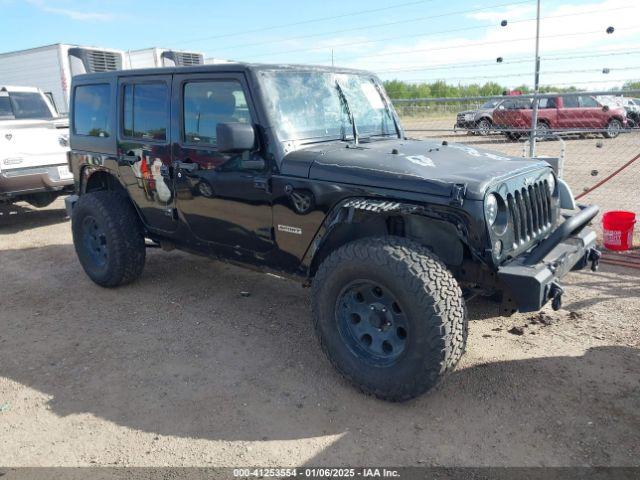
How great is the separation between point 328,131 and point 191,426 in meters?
2.23

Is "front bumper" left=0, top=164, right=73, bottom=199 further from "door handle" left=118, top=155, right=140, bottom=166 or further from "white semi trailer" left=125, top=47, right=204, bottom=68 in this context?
"white semi trailer" left=125, top=47, right=204, bottom=68

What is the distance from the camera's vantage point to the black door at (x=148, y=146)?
4.41 metres

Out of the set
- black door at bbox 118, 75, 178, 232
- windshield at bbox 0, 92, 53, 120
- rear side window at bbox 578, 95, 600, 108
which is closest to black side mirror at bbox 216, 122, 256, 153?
black door at bbox 118, 75, 178, 232

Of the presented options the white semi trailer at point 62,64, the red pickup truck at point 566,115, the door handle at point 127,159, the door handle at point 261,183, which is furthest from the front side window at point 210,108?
the red pickup truck at point 566,115

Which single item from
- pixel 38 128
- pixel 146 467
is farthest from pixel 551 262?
pixel 38 128

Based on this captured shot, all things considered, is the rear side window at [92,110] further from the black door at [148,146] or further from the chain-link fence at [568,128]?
the chain-link fence at [568,128]

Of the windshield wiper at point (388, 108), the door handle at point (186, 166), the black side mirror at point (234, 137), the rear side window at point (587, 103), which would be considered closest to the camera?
the black side mirror at point (234, 137)

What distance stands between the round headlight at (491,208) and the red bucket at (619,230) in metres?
3.17

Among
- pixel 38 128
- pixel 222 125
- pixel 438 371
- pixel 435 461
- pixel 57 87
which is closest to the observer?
pixel 435 461

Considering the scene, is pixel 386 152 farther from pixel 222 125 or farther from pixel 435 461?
pixel 435 461

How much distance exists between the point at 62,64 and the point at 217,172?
11.0 m

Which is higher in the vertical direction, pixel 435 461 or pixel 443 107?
pixel 443 107

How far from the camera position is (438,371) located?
9.73 feet

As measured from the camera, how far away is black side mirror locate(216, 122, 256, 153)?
3.44 metres
